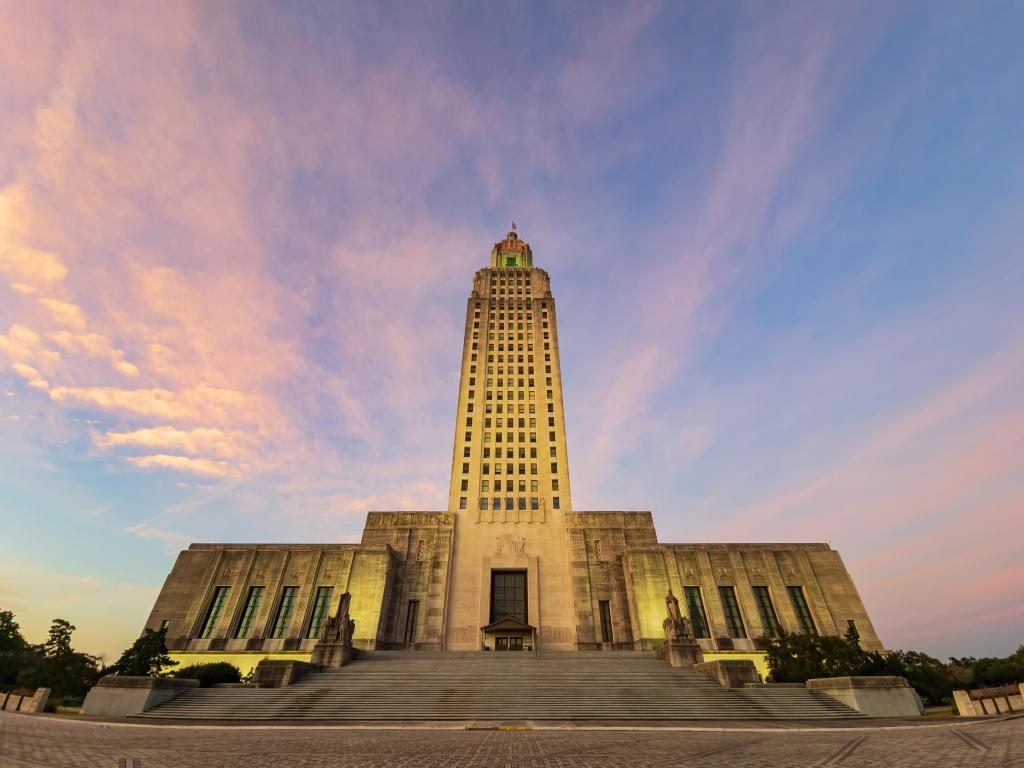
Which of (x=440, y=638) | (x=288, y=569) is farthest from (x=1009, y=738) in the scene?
(x=288, y=569)

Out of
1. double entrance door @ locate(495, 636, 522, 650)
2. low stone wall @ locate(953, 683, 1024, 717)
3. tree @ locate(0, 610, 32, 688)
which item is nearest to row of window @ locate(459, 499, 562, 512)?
double entrance door @ locate(495, 636, 522, 650)

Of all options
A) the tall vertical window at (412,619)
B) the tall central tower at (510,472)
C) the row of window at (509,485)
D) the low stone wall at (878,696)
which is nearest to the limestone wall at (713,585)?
the tall central tower at (510,472)

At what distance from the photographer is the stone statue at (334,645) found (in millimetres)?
29578

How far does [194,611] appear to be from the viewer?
43.6m

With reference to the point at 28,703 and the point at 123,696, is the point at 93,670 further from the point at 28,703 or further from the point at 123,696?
the point at 123,696

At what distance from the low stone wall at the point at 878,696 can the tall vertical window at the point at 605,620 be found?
2746 cm

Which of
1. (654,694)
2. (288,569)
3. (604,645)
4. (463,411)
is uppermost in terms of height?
(463,411)

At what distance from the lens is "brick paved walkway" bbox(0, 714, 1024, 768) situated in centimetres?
880

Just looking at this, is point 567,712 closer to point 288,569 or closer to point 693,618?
point 693,618

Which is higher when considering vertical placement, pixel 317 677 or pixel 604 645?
pixel 604 645

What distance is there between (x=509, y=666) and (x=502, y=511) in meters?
25.9

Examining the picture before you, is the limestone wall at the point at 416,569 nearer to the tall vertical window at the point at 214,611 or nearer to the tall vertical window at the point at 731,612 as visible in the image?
the tall vertical window at the point at 214,611

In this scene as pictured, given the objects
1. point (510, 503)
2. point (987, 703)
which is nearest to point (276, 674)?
point (987, 703)

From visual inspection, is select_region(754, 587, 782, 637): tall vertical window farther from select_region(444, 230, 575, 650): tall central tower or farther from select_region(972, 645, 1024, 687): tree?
select_region(444, 230, 575, 650): tall central tower
